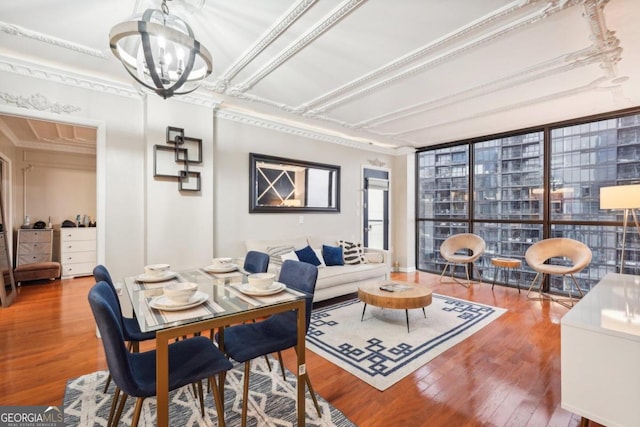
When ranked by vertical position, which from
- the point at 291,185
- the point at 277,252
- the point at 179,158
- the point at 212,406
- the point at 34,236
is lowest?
the point at 212,406

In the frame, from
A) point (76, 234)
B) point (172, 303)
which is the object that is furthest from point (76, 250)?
point (172, 303)

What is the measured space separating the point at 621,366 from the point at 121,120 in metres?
4.47

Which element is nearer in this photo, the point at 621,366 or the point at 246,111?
the point at 621,366

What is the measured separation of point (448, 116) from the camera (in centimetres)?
430

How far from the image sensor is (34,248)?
539 cm

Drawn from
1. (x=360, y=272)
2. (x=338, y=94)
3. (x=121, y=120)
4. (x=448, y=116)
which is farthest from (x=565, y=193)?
(x=121, y=120)

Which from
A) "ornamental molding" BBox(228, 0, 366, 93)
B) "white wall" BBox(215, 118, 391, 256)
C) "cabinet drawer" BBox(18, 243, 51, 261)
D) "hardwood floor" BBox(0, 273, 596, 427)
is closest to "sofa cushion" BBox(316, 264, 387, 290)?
"white wall" BBox(215, 118, 391, 256)

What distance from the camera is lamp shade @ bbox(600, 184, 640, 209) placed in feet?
10.2

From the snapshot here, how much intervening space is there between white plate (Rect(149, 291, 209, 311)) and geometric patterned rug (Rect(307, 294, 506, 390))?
1.43 meters

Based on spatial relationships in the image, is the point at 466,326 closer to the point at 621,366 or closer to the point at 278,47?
the point at 621,366

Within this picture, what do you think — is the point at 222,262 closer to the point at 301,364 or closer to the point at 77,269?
the point at 301,364

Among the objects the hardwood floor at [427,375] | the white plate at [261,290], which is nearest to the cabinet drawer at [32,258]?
the hardwood floor at [427,375]

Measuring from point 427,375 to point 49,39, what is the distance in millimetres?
4070

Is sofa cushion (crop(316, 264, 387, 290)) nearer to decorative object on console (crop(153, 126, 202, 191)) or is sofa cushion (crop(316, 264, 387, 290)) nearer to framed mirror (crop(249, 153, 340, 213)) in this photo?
framed mirror (crop(249, 153, 340, 213))
